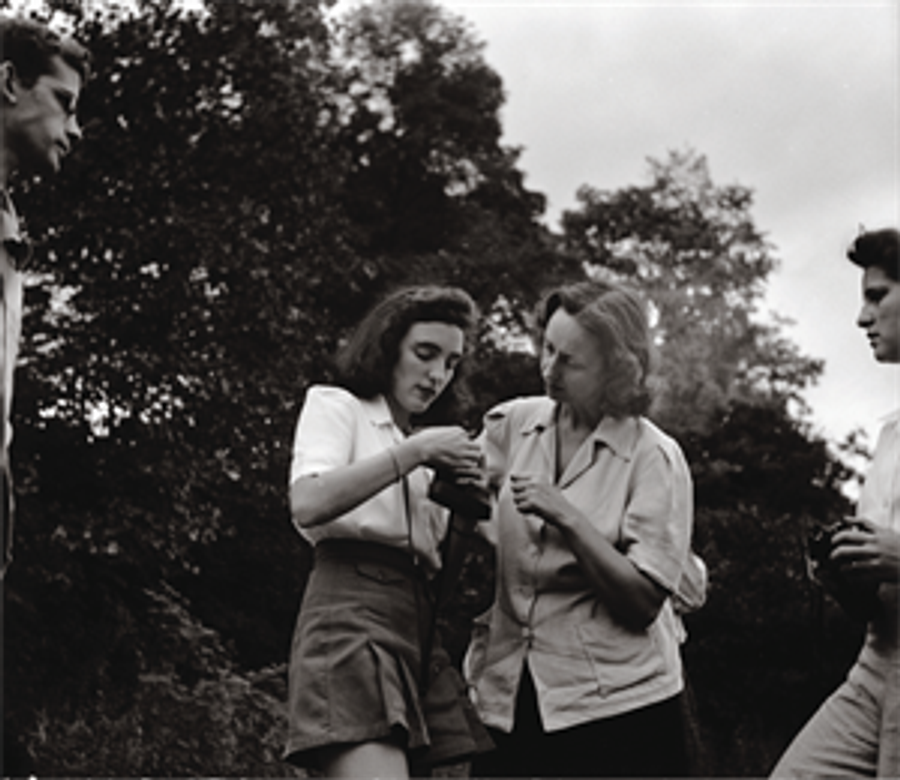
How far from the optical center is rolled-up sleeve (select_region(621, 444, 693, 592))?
3.26 m

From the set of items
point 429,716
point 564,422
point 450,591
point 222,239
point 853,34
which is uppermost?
point 853,34

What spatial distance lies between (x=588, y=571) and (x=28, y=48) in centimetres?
164

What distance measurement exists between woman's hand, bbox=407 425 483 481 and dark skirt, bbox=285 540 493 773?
244mm

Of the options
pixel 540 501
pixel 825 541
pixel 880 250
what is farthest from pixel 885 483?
pixel 540 501

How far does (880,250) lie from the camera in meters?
3.65

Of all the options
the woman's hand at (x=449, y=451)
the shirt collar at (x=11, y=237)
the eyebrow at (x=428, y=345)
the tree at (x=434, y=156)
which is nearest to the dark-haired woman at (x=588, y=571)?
Result: the woman's hand at (x=449, y=451)

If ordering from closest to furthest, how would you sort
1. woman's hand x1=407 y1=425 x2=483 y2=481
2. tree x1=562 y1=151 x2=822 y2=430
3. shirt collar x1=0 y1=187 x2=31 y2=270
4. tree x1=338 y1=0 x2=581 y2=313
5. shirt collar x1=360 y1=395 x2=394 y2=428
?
shirt collar x1=0 y1=187 x2=31 y2=270
woman's hand x1=407 y1=425 x2=483 y2=481
shirt collar x1=360 y1=395 x2=394 y2=428
tree x1=338 y1=0 x2=581 y2=313
tree x1=562 y1=151 x2=822 y2=430

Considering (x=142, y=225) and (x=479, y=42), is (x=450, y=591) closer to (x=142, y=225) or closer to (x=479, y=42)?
(x=142, y=225)

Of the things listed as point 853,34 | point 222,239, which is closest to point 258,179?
point 222,239

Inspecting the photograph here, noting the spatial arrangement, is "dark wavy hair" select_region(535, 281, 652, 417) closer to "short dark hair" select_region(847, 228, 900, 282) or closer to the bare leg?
"short dark hair" select_region(847, 228, 900, 282)

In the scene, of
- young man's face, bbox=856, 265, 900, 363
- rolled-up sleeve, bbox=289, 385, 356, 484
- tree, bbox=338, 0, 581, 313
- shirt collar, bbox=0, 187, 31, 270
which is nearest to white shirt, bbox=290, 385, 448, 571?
rolled-up sleeve, bbox=289, 385, 356, 484

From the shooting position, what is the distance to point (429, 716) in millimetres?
3111

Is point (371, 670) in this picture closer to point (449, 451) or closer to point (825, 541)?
point (449, 451)

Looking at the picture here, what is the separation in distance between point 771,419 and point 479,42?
7516 millimetres
